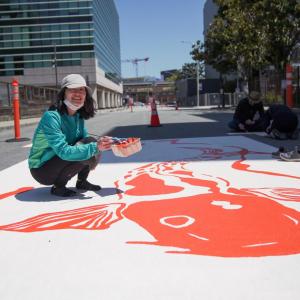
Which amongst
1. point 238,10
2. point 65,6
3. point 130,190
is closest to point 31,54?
point 65,6

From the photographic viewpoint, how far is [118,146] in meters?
4.52

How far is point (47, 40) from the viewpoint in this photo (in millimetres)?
82125

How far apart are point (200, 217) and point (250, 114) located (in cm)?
858

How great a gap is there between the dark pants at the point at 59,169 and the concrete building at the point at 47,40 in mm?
76434

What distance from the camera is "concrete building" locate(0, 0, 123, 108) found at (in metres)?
81.2

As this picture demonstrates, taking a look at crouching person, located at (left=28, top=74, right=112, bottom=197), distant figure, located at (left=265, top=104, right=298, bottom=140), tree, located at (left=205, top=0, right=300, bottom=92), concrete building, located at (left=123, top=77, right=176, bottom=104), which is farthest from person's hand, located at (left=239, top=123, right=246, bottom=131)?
concrete building, located at (left=123, top=77, right=176, bottom=104)

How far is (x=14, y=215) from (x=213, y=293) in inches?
99.1

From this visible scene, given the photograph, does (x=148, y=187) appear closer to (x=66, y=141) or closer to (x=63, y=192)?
(x=63, y=192)

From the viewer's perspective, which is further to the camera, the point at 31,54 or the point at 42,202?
the point at 31,54

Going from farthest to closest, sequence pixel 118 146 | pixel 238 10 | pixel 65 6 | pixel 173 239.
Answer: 1. pixel 65 6
2. pixel 238 10
3. pixel 118 146
4. pixel 173 239

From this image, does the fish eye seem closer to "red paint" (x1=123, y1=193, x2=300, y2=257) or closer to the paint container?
"red paint" (x1=123, y1=193, x2=300, y2=257)

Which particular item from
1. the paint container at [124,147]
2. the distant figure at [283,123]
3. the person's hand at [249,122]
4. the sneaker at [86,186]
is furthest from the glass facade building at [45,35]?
the paint container at [124,147]

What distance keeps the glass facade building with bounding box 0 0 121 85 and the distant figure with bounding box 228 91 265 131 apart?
232 feet

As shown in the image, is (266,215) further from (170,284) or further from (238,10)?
(238,10)
